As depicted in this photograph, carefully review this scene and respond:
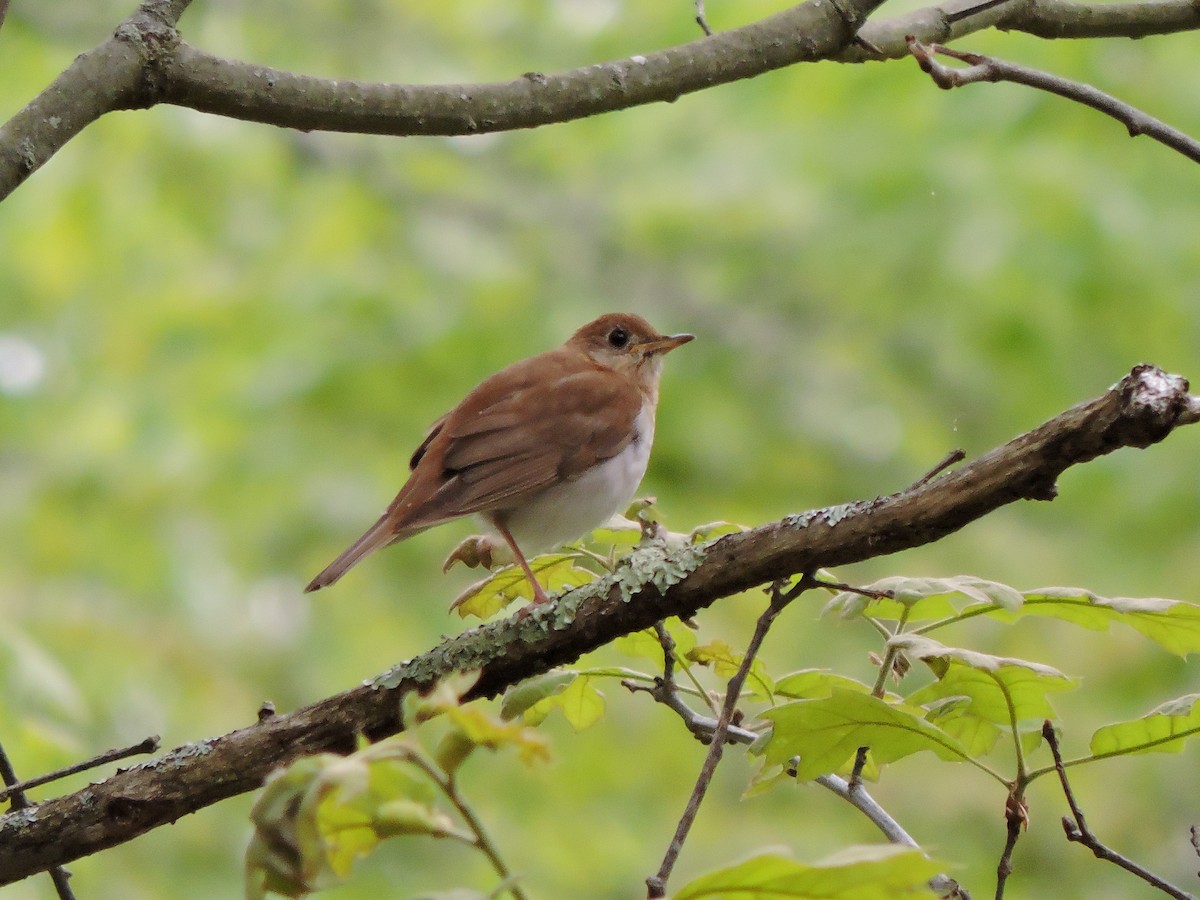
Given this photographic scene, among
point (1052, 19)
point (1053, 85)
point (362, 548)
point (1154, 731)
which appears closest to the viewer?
point (1154, 731)

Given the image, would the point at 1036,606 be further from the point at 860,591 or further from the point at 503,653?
the point at 503,653

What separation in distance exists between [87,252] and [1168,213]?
19.1 feet

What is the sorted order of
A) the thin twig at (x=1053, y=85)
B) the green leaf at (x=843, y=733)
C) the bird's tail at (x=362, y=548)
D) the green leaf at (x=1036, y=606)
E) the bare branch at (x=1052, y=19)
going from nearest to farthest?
the green leaf at (x=843, y=733), the green leaf at (x=1036, y=606), the thin twig at (x=1053, y=85), the bare branch at (x=1052, y=19), the bird's tail at (x=362, y=548)

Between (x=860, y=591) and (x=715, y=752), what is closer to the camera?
(x=715, y=752)

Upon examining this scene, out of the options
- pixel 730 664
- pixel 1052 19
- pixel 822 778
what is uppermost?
pixel 1052 19

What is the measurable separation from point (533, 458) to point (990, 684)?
2244mm

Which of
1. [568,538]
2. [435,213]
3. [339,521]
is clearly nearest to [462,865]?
[339,521]

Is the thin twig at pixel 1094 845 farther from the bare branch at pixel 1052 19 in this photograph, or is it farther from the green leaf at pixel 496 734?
the bare branch at pixel 1052 19

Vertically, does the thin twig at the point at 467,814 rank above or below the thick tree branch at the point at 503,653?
below

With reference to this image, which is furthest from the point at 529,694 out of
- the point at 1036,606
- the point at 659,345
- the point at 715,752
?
the point at 659,345

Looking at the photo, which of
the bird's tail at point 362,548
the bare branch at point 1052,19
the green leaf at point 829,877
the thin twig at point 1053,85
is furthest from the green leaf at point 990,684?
the bird's tail at point 362,548

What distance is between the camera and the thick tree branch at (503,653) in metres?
2.00

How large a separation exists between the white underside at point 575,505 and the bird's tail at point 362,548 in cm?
51

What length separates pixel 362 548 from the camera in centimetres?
354
